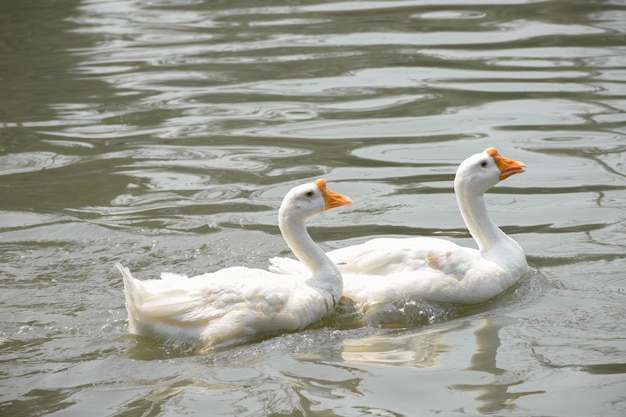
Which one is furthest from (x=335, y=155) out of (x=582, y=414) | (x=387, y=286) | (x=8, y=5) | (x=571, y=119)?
(x=8, y=5)

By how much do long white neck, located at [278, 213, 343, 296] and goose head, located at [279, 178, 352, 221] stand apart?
0.05 metres

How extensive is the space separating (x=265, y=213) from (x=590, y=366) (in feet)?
13.1

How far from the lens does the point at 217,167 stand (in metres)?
11.1

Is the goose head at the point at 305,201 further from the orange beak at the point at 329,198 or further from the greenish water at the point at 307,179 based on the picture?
the greenish water at the point at 307,179

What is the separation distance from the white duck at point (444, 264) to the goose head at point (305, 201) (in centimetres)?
46

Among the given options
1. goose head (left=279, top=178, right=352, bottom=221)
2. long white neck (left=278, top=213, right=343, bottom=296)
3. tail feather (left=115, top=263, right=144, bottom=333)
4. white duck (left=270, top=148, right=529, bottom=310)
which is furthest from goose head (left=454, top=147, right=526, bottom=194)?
tail feather (left=115, top=263, right=144, bottom=333)

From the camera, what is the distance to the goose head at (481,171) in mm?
7988

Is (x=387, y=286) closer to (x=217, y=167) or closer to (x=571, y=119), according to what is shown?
(x=217, y=167)

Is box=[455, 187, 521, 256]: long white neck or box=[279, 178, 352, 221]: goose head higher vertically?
box=[279, 178, 352, 221]: goose head

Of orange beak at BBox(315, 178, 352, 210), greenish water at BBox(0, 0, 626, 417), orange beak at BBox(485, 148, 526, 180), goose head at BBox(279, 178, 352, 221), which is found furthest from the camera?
orange beak at BBox(485, 148, 526, 180)

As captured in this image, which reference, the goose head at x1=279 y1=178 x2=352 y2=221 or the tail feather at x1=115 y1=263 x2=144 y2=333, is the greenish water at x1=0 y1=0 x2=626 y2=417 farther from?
the goose head at x1=279 y1=178 x2=352 y2=221

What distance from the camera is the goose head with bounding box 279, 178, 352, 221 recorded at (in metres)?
7.50

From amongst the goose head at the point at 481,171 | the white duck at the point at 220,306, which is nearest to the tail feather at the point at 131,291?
the white duck at the point at 220,306

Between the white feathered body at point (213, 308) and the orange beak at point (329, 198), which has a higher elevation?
the orange beak at point (329, 198)
